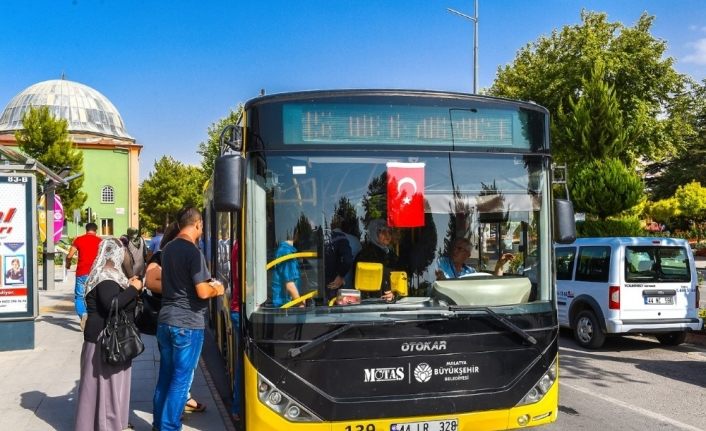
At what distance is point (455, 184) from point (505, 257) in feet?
2.70

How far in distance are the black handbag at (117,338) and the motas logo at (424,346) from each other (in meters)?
2.30

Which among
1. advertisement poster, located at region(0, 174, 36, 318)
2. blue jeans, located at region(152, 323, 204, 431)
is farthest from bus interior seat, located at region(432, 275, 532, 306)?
advertisement poster, located at region(0, 174, 36, 318)

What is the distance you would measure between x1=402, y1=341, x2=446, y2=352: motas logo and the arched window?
62.9m

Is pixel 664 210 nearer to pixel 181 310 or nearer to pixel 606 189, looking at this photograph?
pixel 606 189

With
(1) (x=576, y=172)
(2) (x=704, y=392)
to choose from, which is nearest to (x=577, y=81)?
(1) (x=576, y=172)

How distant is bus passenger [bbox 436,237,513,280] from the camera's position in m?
4.70

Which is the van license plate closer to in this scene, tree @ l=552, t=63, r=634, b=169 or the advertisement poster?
the advertisement poster

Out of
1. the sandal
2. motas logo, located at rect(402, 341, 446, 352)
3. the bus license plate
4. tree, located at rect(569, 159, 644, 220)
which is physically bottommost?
the sandal

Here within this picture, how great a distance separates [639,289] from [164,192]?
199ft

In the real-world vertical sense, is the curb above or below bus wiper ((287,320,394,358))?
below

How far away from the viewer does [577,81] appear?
36375mm

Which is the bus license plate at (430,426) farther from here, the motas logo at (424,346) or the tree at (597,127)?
the tree at (597,127)

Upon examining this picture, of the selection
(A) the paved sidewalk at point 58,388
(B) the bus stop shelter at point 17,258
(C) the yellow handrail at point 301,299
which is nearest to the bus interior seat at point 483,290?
(C) the yellow handrail at point 301,299

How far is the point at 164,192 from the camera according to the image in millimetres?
65938
